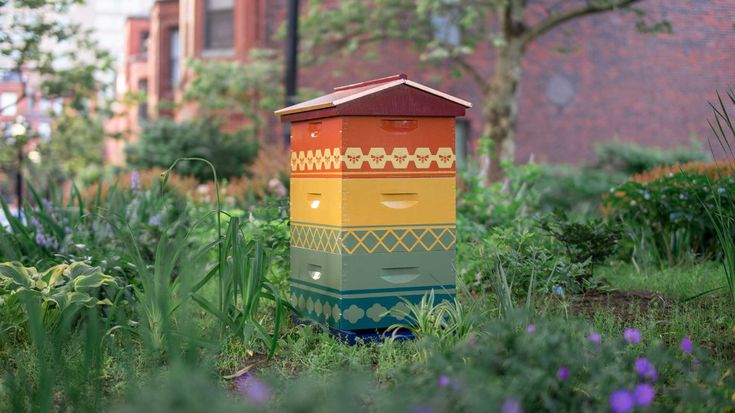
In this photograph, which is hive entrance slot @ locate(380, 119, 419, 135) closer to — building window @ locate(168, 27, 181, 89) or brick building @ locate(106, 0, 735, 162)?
brick building @ locate(106, 0, 735, 162)

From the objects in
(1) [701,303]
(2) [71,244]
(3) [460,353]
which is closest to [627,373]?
(3) [460,353]

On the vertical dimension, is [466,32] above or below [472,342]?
above

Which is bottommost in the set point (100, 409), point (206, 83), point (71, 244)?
point (100, 409)

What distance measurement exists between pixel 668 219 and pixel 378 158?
3.45 meters

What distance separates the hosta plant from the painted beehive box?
1.16 meters

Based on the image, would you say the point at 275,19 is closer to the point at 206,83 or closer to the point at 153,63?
the point at 206,83

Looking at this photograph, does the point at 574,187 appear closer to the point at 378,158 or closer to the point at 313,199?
the point at 313,199

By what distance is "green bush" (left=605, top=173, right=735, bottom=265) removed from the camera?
6.54 metres

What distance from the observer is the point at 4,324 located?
14.7 ft

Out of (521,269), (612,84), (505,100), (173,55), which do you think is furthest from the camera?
(173,55)

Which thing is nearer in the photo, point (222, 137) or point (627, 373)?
point (627, 373)

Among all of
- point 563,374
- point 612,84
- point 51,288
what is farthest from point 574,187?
point 563,374

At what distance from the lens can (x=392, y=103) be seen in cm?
442

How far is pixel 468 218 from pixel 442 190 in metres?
3.10
